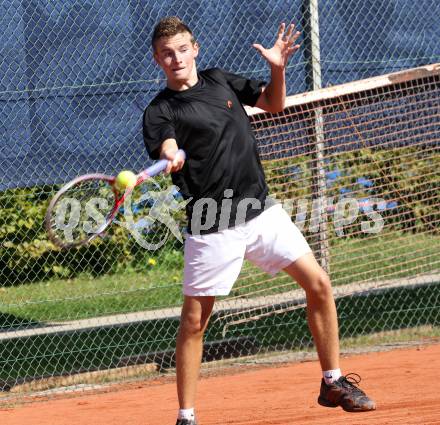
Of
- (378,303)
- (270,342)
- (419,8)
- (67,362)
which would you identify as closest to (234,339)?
(270,342)

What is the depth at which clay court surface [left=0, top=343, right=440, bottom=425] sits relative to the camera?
5.16 metres

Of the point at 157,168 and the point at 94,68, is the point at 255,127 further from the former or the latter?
the point at 157,168

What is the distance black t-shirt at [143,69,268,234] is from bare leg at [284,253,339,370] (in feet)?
1.07

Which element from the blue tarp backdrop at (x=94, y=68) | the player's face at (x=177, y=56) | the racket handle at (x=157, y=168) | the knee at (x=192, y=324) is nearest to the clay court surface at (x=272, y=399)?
the knee at (x=192, y=324)

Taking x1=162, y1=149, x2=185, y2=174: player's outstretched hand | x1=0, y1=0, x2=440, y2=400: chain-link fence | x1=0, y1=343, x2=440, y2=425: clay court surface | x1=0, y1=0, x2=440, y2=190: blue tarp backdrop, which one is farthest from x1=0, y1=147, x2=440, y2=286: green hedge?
x1=162, y1=149, x2=185, y2=174: player's outstretched hand

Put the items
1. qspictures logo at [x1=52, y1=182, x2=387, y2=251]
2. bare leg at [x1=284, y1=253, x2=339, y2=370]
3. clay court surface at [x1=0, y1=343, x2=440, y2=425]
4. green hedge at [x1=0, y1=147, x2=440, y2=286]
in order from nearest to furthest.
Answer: bare leg at [x1=284, y1=253, x2=339, y2=370], clay court surface at [x1=0, y1=343, x2=440, y2=425], qspictures logo at [x1=52, y1=182, x2=387, y2=251], green hedge at [x1=0, y1=147, x2=440, y2=286]

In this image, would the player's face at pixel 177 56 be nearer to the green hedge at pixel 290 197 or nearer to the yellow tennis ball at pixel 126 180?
the yellow tennis ball at pixel 126 180

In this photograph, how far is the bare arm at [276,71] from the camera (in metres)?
4.50

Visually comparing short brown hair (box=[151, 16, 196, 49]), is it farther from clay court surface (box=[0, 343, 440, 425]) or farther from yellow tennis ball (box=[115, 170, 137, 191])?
clay court surface (box=[0, 343, 440, 425])

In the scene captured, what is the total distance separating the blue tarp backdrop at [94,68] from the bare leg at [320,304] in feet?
8.75

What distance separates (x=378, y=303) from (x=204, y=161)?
4993 mm

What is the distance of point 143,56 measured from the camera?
695cm

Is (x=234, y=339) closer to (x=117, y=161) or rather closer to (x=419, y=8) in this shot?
(x=117, y=161)

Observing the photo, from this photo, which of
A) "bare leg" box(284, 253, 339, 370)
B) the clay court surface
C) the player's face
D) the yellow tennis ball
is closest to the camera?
the yellow tennis ball
